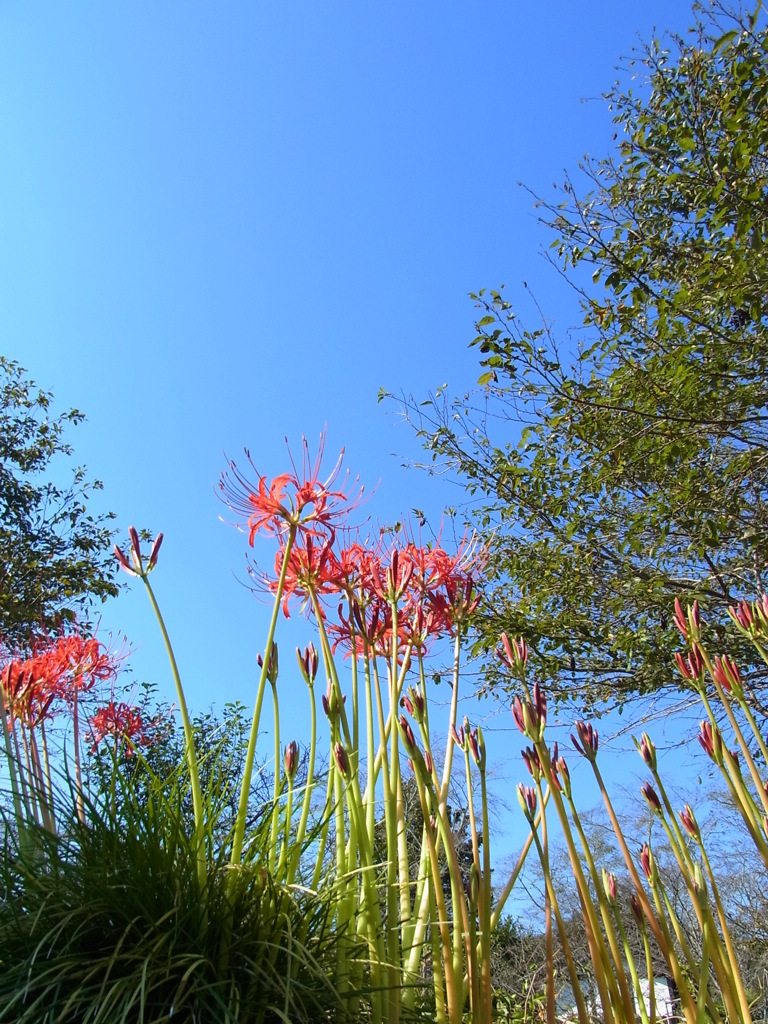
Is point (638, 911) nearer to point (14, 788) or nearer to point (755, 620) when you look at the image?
point (755, 620)

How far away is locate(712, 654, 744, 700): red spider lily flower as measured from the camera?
1.79 metres

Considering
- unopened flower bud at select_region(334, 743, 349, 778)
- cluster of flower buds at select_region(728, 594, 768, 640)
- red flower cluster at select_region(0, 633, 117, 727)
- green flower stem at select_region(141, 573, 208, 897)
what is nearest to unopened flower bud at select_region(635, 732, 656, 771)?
cluster of flower buds at select_region(728, 594, 768, 640)

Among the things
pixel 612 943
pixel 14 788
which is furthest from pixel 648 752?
pixel 14 788

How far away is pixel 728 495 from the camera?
5.62 m

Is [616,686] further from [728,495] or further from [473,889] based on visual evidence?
[473,889]

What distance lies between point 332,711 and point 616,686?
15.3 ft

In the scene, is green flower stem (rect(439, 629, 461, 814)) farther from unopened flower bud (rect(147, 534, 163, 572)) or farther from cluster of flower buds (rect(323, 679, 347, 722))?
unopened flower bud (rect(147, 534, 163, 572))

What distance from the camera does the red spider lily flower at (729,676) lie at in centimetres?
179

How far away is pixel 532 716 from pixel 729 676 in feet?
1.78

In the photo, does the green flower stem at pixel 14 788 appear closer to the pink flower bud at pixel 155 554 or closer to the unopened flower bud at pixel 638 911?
the pink flower bud at pixel 155 554

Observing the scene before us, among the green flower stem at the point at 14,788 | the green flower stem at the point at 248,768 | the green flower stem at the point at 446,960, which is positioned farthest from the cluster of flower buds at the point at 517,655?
the green flower stem at the point at 14,788

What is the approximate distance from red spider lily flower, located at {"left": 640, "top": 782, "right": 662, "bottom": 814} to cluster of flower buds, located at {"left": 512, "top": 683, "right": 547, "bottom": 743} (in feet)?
1.29

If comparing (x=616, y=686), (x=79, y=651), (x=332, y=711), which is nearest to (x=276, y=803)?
(x=332, y=711)

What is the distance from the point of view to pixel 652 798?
179 centimetres
